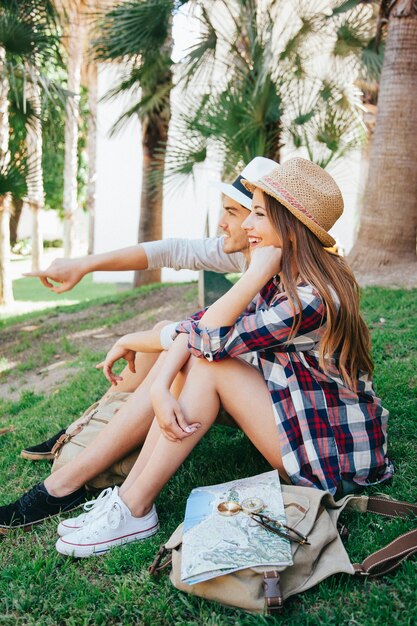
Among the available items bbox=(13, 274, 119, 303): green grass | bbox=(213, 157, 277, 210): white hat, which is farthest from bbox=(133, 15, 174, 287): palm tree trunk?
bbox=(213, 157, 277, 210): white hat

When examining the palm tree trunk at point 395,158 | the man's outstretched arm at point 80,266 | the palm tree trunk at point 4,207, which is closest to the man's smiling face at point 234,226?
the man's outstretched arm at point 80,266

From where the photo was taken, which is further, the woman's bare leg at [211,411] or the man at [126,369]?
the man at [126,369]

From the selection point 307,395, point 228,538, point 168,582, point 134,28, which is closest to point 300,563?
point 228,538

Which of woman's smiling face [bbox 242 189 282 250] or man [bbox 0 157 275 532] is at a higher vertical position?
woman's smiling face [bbox 242 189 282 250]

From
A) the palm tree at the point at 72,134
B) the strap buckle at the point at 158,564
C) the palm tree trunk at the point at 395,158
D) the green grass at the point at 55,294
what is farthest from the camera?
the palm tree at the point at 72,134

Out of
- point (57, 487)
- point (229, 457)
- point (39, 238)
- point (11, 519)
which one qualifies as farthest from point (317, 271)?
point (39, 238)

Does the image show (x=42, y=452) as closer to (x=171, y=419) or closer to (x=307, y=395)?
(x=171, y=419)

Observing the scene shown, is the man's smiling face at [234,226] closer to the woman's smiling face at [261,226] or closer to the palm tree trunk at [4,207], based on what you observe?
the woman's smiling face at [261,226]

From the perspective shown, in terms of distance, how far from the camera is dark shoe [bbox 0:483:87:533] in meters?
2.29

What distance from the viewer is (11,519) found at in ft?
7.54

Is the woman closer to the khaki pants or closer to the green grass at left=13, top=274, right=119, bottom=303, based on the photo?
the khaki pants

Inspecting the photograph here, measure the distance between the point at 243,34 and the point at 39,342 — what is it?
4.26 meters

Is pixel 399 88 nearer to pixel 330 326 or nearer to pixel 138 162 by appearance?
pixel 330 326

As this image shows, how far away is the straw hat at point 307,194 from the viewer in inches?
82.2
